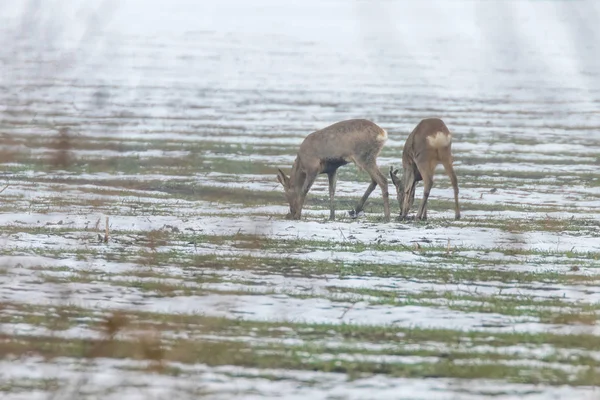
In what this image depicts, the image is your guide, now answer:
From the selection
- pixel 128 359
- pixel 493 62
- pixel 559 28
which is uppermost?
pixel 493 62

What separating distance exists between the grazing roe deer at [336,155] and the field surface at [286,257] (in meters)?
0.53

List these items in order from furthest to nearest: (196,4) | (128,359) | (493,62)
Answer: (493,62), (196,4), (128,359)

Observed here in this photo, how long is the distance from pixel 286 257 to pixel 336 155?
4375 mm

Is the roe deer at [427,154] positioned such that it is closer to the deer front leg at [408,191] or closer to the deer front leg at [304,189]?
the deer front leg at [408,191]

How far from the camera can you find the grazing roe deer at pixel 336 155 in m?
15.2

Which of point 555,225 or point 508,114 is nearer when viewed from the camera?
point 555,225

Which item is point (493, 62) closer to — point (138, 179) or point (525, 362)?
point (138, 179)

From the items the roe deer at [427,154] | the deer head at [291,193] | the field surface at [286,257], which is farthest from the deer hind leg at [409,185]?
the deer head at [291,193]

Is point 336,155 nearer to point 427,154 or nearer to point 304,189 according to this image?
point 304,189

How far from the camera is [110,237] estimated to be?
40.2ft

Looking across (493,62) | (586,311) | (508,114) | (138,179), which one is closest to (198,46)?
(493,62)

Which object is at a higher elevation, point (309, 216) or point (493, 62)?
point (493, 62)

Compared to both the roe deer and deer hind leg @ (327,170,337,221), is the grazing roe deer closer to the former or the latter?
deer hind leg @ (327,170,337,221)

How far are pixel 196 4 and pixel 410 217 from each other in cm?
2587
